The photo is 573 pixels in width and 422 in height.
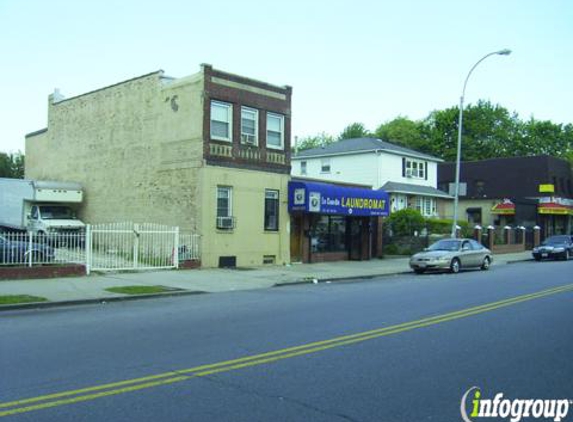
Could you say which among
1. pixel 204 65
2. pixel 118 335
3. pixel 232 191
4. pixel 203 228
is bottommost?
pixel 118 335

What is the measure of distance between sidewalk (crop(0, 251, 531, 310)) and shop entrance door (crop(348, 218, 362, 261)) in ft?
9.17

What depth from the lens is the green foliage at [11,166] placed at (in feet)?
156

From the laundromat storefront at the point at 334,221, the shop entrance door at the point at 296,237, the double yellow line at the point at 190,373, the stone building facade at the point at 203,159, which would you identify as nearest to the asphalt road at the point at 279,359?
the double yellow line at the point at 190,373

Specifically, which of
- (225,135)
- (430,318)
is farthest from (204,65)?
(430,318)

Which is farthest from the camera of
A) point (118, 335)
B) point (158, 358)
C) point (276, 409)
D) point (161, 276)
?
point (161, 276)

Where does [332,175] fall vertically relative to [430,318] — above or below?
above

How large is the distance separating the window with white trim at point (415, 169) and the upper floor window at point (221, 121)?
79.5ft

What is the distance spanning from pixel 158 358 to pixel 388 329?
160 inches

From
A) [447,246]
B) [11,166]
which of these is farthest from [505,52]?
[11,166]

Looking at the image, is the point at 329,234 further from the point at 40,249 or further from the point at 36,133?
the point at 36,133

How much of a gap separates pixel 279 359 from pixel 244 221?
16290mm

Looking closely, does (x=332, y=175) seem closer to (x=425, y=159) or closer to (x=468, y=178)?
(x=425, y=159)

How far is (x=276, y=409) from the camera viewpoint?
5.63m

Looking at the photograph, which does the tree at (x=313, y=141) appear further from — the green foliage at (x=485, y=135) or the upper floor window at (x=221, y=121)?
the upper floor window at (x=221, y=121)
